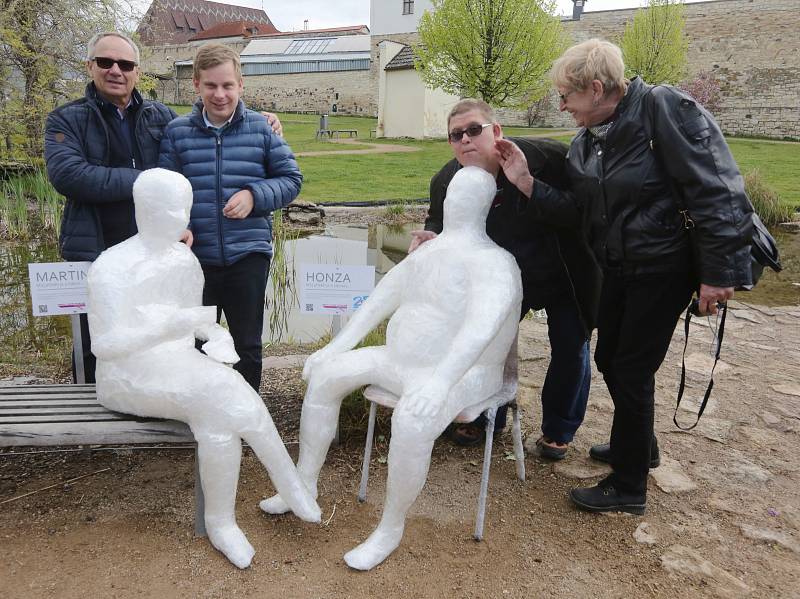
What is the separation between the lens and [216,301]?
281cm

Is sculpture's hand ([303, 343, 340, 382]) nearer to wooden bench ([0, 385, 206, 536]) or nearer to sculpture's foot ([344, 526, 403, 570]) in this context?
wooden bench ([0, 385, 206, 536])

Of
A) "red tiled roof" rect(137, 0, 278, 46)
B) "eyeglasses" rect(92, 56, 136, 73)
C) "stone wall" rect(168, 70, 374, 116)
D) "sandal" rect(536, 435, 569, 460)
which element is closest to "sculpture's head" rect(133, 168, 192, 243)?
"eyeglasses" rect(92, 56, 136, 73)

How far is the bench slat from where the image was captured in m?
2.07

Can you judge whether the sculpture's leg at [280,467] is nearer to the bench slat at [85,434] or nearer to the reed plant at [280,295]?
the bench slat at [85,434]

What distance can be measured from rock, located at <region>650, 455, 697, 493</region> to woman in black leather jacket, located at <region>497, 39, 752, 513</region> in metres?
0.32

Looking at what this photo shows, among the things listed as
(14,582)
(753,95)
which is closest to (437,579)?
(14,582)

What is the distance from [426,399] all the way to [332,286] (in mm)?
1054

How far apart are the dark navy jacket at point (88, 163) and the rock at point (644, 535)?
2.48m

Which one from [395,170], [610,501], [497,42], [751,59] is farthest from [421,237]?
[751,59]

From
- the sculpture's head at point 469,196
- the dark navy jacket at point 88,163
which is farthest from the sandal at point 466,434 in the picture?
the dark navy jacket at point 88,163

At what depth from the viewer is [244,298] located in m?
2.76

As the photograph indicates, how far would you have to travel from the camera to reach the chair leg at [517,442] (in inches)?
103

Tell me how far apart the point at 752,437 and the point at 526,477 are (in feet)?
4.34

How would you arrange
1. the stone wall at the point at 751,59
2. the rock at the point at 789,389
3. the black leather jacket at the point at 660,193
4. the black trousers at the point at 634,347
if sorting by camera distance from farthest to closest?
the stone wall at the point at 751,59 < the rock at the point at 789,389 < the black trousers at the point at 634,347 < the black leather jacket at the point at 660,193
